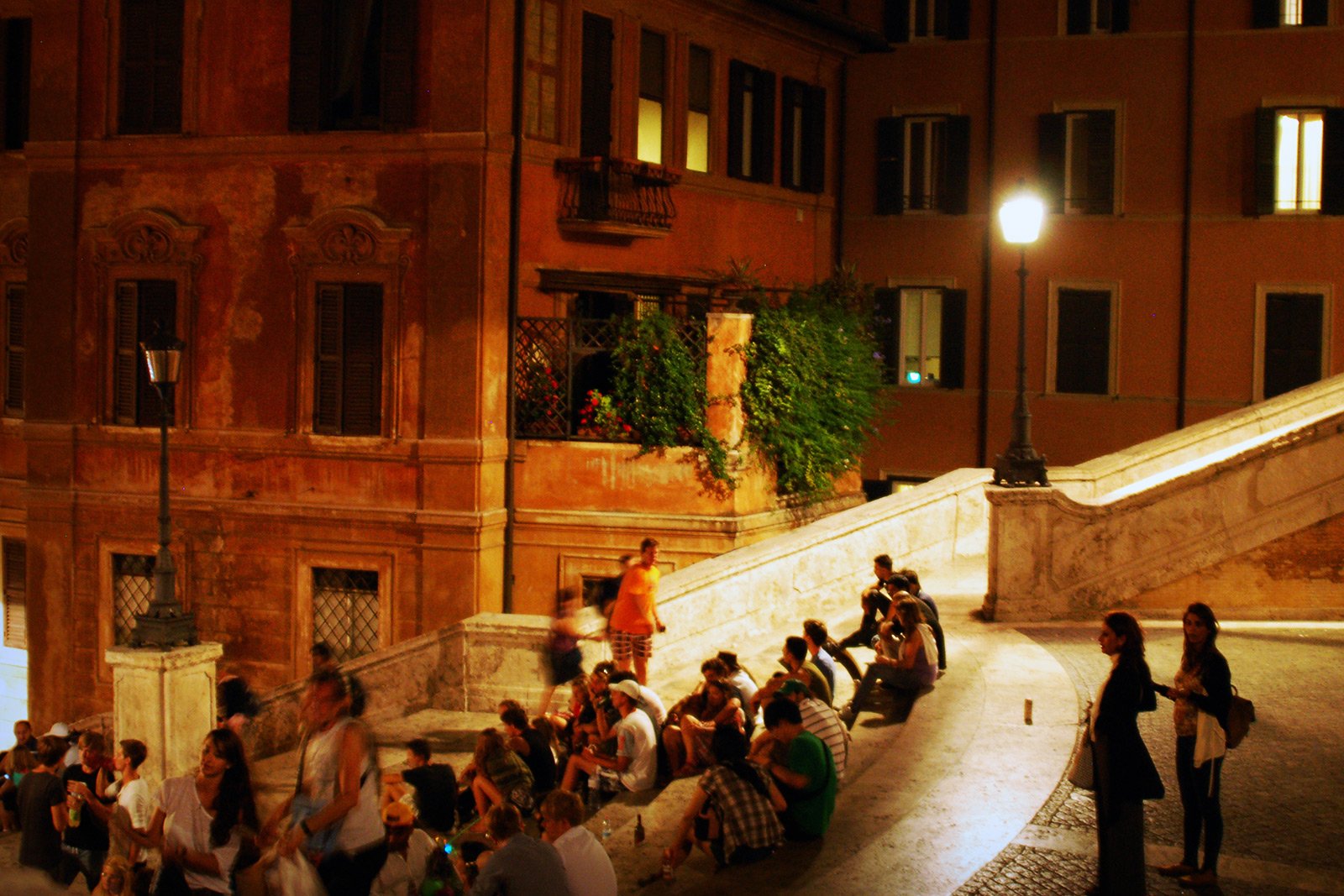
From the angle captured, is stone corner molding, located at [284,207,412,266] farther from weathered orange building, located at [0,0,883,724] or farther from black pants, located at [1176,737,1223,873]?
black pants, located at [1176,737,1223,873]

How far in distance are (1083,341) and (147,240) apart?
14.9m

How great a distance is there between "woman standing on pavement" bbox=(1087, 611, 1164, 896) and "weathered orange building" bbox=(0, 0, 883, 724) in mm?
Answer: 9746

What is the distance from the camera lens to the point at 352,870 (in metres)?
7.17

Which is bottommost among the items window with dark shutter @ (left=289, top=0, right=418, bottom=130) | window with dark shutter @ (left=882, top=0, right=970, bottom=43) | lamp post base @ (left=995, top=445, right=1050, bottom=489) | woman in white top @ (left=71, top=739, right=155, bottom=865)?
woman in white top @ (left=71, top=739, right=155, bottom=865)

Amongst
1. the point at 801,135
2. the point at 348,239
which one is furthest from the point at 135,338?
the point at 801,135

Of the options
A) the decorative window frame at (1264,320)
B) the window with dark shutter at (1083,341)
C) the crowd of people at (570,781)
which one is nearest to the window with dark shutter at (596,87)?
the crowd of people at (570,781)

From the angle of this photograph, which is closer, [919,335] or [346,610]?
[346,610]

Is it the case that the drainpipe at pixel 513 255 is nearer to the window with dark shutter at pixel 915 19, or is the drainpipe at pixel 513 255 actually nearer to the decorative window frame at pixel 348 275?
the decorative window frame at pixel 348 275

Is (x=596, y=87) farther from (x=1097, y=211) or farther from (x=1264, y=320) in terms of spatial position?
(x=1264, y=320)

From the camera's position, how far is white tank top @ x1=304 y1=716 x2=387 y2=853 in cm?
711

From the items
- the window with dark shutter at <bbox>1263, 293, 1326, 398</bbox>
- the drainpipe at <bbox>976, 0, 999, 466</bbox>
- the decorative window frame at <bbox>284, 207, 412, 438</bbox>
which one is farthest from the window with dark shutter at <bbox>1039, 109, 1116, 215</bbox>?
the decorative window frame at <bbox>284, 207, 412, 438</bbox>

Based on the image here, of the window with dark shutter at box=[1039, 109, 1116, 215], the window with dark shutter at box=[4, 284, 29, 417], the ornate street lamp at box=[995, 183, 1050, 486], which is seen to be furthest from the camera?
the window with dark shutter at box=[1039, 109, 1116, 215]

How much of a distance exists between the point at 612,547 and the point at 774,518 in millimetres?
2070

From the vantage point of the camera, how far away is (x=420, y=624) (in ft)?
58.0
